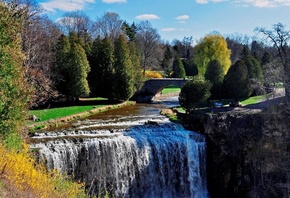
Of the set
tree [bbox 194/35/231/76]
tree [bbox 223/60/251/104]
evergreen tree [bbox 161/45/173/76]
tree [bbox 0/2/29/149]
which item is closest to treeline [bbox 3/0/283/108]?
tree [bbox 223/60/251/104]

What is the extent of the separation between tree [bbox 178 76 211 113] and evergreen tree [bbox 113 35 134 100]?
9.60 meters

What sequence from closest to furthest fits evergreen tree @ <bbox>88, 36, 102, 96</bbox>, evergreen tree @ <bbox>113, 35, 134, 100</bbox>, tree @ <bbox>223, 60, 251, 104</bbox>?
1. tree @ <bbox>223, 60, 251, 104</bbox>
2. evergreen tree @ <bbox>113, 35, 134, 100</bbox>
3. evergreen tree @ <bbox>88, 36, 102, 96</bbox>

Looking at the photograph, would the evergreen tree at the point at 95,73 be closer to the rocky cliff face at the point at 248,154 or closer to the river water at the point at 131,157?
the river water at the point at 131,157

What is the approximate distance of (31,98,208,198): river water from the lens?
16906 mm

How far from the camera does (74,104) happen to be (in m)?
31.2

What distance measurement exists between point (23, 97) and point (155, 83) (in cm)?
2907

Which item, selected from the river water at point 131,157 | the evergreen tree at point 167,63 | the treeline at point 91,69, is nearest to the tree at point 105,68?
the treeline at point 91,69

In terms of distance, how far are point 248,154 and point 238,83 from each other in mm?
12396

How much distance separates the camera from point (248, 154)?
20.3 metres

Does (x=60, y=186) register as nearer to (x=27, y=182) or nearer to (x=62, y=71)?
(x=27, y=182)

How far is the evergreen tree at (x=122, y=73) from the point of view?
34.0m

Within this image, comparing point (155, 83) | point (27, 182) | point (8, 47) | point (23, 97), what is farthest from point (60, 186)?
point (155, 83)

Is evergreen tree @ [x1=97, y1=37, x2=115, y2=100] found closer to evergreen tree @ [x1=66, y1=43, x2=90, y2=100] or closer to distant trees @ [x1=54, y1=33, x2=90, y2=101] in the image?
distant trees @ [x1=54, y1=33, x2=90, y2=101]

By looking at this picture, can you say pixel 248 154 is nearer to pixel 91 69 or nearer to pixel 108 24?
pixel 91 69
